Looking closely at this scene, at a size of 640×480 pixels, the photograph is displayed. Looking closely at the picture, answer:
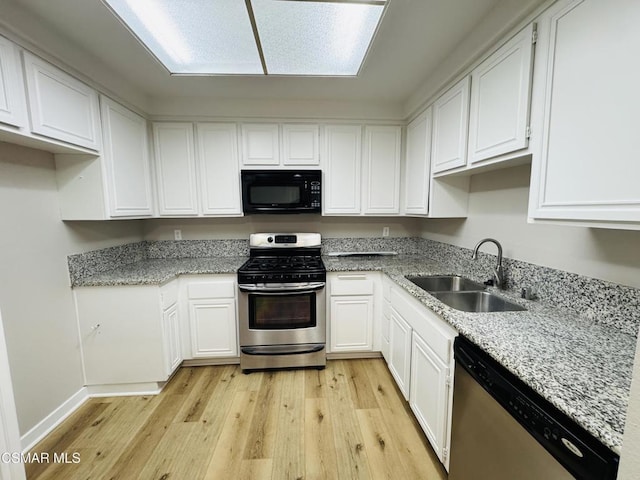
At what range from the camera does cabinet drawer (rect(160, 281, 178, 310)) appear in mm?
2018

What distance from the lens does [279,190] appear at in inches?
98.6

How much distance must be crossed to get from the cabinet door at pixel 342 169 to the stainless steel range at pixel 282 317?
72cm

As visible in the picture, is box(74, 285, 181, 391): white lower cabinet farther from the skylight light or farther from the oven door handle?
the skylight light

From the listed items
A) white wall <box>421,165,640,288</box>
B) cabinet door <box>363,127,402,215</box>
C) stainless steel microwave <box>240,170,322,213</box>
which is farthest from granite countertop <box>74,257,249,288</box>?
white wall <box>421,165,640,288</box>

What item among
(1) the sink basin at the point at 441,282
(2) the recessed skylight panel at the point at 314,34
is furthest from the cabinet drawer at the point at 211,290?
(2) the recessed skylight panel at the point at 314,34

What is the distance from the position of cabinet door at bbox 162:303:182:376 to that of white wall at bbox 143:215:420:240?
36.5 inches

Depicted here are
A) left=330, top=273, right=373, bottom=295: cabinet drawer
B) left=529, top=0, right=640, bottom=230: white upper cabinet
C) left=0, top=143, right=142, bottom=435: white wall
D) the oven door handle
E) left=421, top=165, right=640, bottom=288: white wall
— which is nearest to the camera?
left=529, top=0, right=640, bottom=230: white upper cabinet

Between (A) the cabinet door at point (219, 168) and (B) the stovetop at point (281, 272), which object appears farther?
(A) the cabinet door at point (219, 168)

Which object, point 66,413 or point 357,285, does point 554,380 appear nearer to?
point 357,285

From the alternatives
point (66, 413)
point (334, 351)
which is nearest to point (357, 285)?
point (334, 351)

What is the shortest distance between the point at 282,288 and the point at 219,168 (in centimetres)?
133

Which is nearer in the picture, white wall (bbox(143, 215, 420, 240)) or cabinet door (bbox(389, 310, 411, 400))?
cabinet door (bbox(389, 310, 411, 400))

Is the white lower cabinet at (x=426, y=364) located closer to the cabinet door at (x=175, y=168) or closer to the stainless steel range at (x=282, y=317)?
the stainless steel range at (x=282, y=317)

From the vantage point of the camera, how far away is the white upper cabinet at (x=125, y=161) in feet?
6.36
